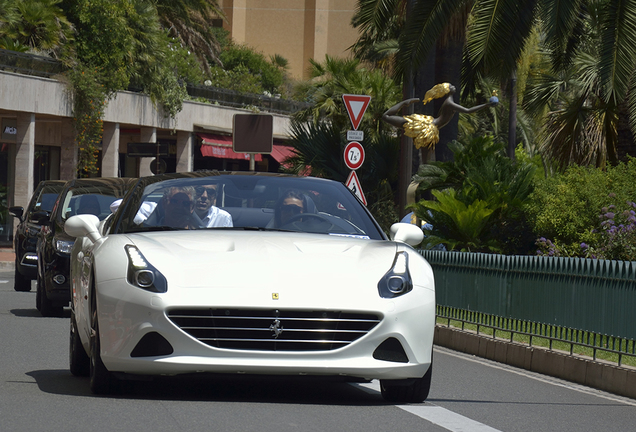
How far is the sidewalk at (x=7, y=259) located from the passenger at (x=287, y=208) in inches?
749

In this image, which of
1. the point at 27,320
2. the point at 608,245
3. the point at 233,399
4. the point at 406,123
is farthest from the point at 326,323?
the point at 406,123

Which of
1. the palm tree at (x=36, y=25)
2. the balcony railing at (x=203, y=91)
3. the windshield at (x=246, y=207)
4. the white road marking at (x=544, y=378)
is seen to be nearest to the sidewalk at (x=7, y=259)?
the balcony railing at (x=203, y=91)

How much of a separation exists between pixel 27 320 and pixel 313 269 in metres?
7.43

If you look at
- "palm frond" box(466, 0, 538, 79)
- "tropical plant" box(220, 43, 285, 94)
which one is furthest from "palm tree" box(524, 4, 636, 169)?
"tropical plant" box(220, 43, 285, 94)

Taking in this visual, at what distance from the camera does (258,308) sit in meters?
6.00

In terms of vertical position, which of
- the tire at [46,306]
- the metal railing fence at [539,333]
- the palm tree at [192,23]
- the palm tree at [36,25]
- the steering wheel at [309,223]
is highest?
the palm tree at [192,23]

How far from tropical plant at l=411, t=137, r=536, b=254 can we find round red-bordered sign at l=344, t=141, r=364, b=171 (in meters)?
1.84

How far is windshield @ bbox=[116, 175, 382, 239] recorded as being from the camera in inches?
281

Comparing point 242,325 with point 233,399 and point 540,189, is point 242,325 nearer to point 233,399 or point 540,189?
point 233,399

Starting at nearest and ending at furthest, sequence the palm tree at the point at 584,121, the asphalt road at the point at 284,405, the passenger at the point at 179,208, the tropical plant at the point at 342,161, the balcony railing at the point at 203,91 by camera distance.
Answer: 1. the asphalt road at the point at 284,405
2. the passenger at the point at 179,208
3. the palm tree at the point at 584,121
4. the tropical plant at the point at 342,161
5. the balcony railing at the point at 203,91

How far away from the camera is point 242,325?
6.05 m

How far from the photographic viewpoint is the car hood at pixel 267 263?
6082mm

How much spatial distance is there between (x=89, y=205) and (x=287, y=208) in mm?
8065

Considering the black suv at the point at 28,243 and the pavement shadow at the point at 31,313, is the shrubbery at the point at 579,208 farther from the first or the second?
the black suv at the point at 28,243
